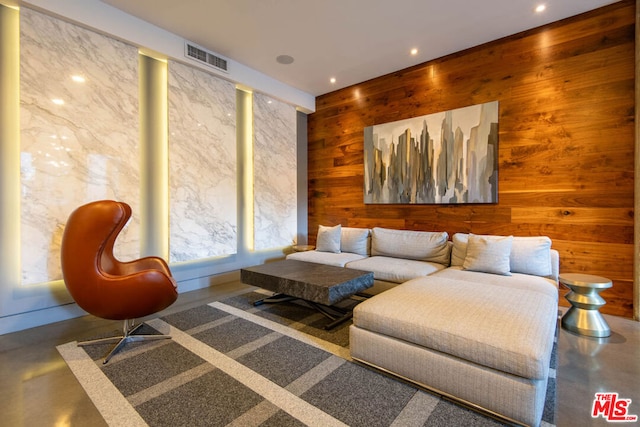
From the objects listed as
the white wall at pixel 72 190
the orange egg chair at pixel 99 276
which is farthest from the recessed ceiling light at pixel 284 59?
the orange egg chair at pixel 99 276

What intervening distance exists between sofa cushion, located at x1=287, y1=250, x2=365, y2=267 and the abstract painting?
98cm

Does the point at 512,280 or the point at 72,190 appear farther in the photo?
the point at 72,190

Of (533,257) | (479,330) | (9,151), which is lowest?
(479,330)

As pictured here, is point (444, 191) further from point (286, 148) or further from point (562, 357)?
point (286, 148)

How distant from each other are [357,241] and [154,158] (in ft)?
9.10

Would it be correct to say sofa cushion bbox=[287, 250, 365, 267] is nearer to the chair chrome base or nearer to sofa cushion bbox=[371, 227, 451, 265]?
sofa cushion bbox=[371, 227, 451, 265]

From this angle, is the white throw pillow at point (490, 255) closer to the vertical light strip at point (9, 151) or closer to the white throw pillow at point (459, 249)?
the white throw pillow at point (459, 249)

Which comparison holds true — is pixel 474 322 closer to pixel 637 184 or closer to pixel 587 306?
pixel 587 306

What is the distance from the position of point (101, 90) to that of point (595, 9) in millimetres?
4954

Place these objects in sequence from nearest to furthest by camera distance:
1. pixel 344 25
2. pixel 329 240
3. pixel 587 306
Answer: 1. pixel 587 306
2. pixel 344 25
3. pixel 329 240

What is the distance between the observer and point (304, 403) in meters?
1.59

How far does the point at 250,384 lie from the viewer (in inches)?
69.3

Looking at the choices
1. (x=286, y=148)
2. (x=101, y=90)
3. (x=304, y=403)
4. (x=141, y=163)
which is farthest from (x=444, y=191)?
(x=101, y=90)

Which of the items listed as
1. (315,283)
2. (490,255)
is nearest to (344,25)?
(315,283)
